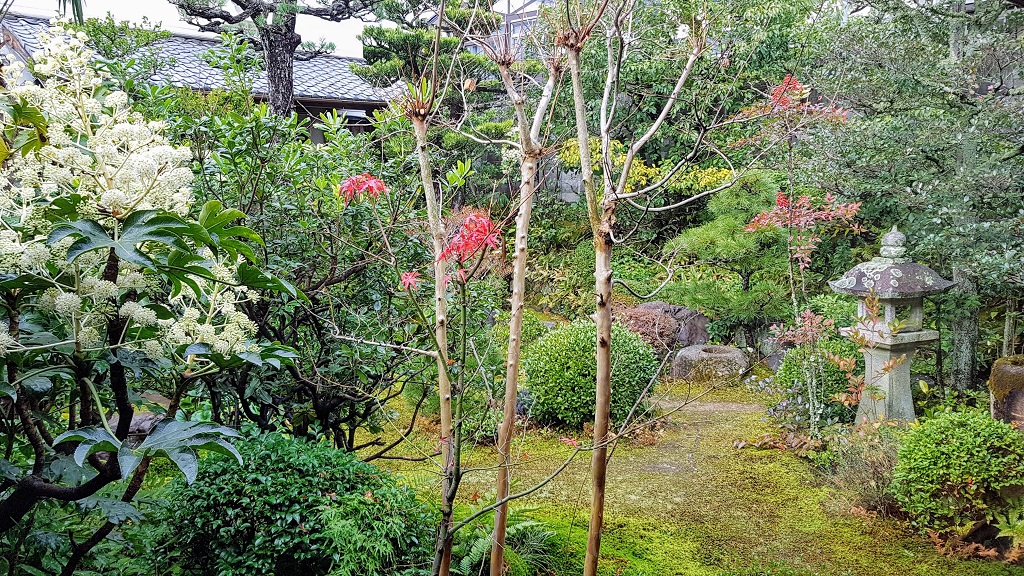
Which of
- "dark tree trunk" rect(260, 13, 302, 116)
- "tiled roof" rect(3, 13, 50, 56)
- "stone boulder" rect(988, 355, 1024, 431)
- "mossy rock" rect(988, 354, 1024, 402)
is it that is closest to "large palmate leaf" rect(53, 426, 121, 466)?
"stone boulder" rect(988, 355, 1024, 431)

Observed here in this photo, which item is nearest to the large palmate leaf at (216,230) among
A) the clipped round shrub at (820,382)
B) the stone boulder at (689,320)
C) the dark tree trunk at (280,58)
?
the clipped round shrub at (820,382)

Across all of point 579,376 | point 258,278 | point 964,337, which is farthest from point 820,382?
point 258,278

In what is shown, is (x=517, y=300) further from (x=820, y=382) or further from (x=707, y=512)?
(x=820, y=382)

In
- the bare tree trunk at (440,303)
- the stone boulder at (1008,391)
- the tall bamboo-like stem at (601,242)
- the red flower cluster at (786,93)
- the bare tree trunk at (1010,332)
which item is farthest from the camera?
the bare tree trunk at (1010,332)

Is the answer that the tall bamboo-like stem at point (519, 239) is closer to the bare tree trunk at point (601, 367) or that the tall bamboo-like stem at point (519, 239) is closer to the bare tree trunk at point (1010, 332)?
the bare tree trunk at point (601, 367)

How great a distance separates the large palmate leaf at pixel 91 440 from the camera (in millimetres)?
1067

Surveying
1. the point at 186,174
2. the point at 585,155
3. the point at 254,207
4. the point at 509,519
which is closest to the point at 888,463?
the point at 509,519

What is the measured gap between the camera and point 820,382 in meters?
4.95

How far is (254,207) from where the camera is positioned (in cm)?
290

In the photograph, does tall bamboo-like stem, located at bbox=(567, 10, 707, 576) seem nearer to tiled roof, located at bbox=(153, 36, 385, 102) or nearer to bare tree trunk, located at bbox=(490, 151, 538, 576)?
bare tree trunk, located at bbox=(490, 151, 538, 576)

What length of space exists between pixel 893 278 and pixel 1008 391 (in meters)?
1.01

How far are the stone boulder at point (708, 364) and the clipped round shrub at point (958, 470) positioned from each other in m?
2.91

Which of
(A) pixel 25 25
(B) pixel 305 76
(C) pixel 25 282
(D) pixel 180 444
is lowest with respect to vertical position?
(D) pixel 180 444

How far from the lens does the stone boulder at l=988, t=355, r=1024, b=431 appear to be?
3.61 meters
